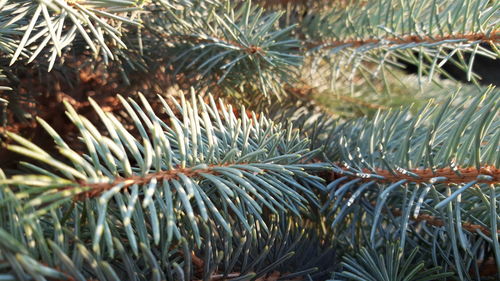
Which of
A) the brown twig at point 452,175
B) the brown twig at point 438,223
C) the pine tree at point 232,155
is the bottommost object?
the brown twig at point 438,223

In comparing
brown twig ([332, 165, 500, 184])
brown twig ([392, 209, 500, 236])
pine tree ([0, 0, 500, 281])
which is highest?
pine tree ([0, 0, 500, 281])

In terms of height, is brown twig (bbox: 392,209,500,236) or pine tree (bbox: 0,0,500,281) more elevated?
pine tree (bbox: 0,0,500,281)

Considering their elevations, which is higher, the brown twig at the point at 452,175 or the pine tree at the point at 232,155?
the pine tree at the point at 232,155

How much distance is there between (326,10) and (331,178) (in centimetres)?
21

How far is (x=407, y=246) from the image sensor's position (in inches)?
11.9

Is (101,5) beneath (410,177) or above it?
above

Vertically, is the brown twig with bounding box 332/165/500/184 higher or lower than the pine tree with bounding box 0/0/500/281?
lower

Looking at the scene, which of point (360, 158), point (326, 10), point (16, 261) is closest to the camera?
point (16, 261)

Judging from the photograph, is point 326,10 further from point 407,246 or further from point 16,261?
point 16,261

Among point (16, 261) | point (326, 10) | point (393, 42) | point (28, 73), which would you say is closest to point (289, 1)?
point (326, 10)

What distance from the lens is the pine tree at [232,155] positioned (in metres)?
0.19

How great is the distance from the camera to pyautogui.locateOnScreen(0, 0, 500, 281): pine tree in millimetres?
190

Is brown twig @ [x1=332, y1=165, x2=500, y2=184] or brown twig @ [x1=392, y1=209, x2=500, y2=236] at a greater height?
brown twig @ [x1=332, y1=165, x2=500, y2=184]

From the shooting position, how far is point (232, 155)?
229 mm
